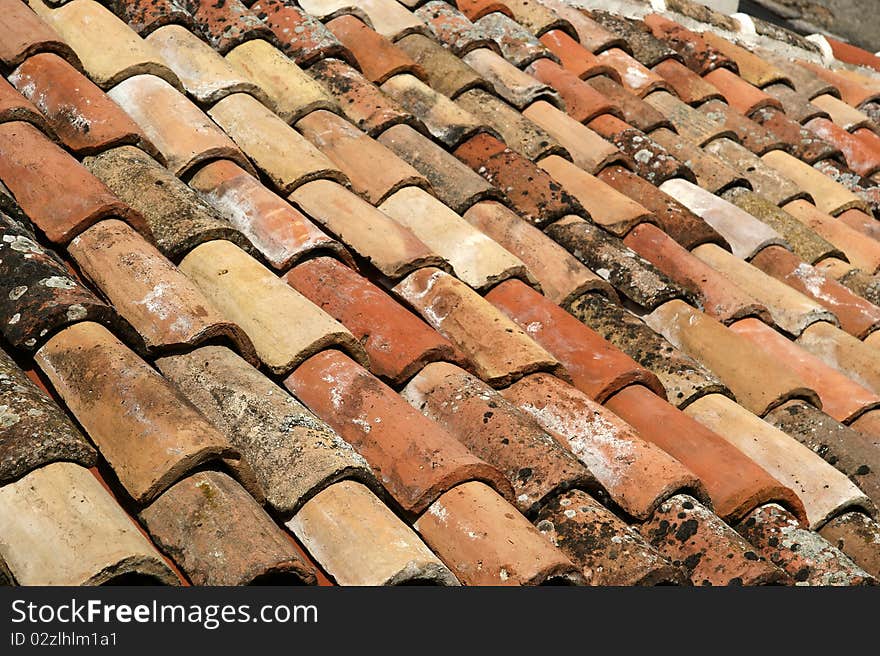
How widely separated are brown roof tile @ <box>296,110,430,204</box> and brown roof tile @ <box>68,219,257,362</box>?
0.93 m

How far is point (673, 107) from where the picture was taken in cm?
541

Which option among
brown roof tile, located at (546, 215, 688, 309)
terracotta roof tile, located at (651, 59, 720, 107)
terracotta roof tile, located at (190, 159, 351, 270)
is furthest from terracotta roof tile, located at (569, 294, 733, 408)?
terracotta roof tile, located at (651, 59, 720, 107)

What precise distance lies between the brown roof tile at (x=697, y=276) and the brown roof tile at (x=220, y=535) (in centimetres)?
200

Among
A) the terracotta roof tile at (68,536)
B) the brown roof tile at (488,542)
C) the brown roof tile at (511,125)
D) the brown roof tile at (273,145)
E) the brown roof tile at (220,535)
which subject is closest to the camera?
the terracotta roof tile at (68,536)

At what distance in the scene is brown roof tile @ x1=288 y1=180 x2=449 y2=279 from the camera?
135 inches

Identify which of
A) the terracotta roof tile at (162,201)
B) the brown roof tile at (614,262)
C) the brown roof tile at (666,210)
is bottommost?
the terracotta roof tile at (162,201)

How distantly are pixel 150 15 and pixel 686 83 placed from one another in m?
2.65

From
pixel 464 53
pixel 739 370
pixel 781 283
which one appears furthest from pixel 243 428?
pixel 464 53

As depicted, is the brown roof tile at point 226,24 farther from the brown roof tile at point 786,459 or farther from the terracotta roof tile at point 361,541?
the terracotta roof tile at point 361,541

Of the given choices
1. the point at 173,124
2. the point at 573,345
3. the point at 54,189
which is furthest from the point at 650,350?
the point at 54,189

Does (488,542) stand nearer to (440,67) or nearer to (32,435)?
(32,435)

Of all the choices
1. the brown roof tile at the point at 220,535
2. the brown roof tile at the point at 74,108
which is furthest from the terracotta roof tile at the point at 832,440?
the brown roof tile at the point at 74,108

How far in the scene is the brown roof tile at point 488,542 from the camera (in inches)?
99.7

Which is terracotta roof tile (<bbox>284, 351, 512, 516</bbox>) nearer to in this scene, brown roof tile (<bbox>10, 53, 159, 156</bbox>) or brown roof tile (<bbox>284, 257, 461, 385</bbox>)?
brown roof tile (<bbox>284, 257, 461, 385</bbox>)
